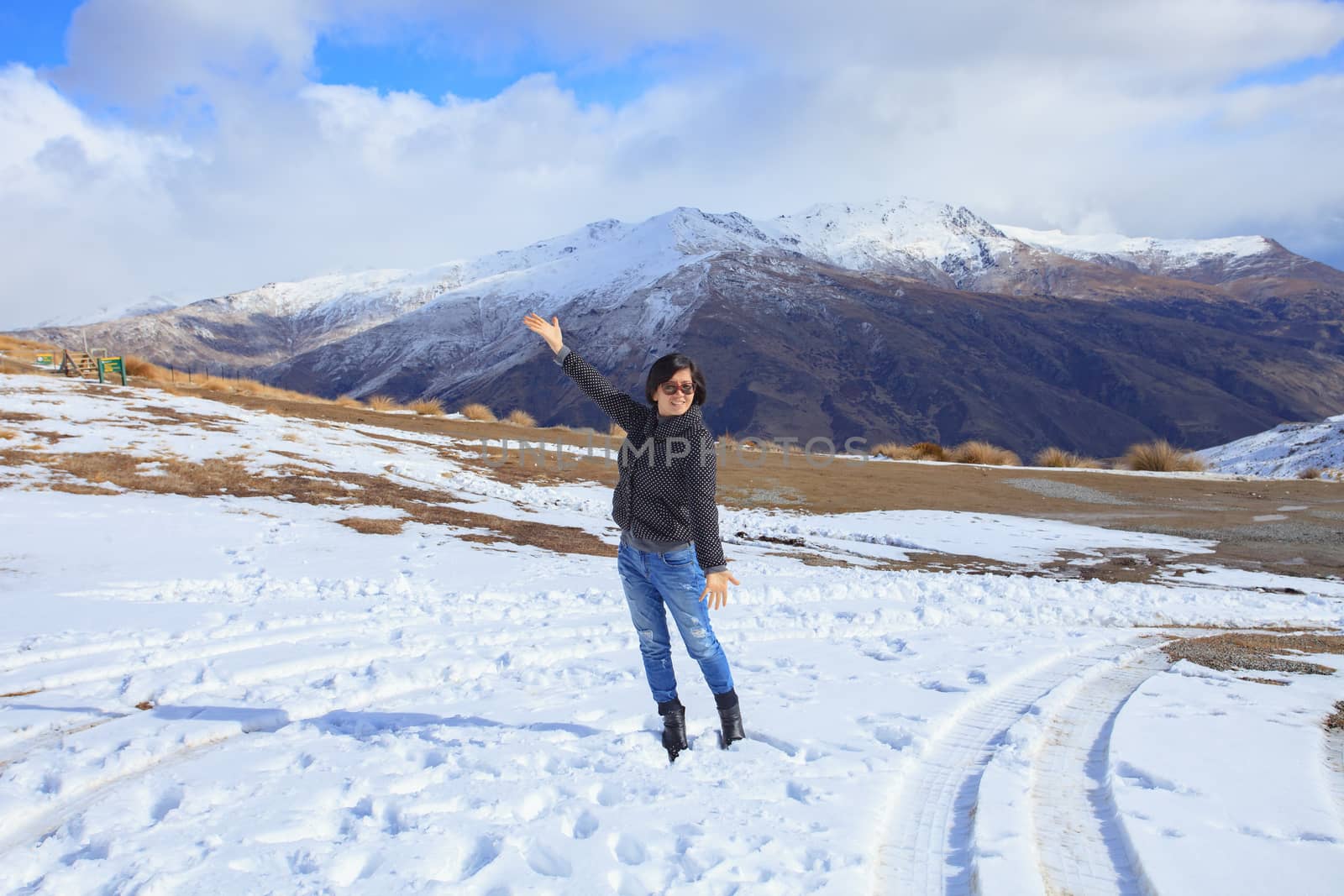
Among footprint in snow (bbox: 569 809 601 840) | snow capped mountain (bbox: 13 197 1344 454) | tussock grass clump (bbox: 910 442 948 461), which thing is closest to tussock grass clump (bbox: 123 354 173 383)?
tussock grass clump (bbox: 910 442 948 461)

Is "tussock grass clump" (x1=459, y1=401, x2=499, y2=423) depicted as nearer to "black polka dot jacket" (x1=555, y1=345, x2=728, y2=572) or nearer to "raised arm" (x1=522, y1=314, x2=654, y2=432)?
"raised arm" (x1=522, y1=314, x2=654, y2=432)

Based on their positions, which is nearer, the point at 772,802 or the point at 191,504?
the point at 772,802

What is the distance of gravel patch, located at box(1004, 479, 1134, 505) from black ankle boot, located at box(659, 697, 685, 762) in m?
16.1

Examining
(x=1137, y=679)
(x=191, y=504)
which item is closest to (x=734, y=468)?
(x=191, y=504)

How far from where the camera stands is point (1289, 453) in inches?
1044

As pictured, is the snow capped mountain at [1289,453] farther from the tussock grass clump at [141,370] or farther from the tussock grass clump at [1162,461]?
the tussock grass clump at [141,370]

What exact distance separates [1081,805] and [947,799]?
50cm

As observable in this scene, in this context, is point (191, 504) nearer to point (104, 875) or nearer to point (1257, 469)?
point (104, 875)

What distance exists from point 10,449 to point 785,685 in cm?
1152

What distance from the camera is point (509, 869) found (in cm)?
258

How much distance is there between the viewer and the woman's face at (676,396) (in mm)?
3408

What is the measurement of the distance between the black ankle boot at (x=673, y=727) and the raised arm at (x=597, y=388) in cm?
130

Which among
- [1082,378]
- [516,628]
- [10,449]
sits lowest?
[516,628]

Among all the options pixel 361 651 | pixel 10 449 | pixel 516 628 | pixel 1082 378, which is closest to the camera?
pixel 361 651
